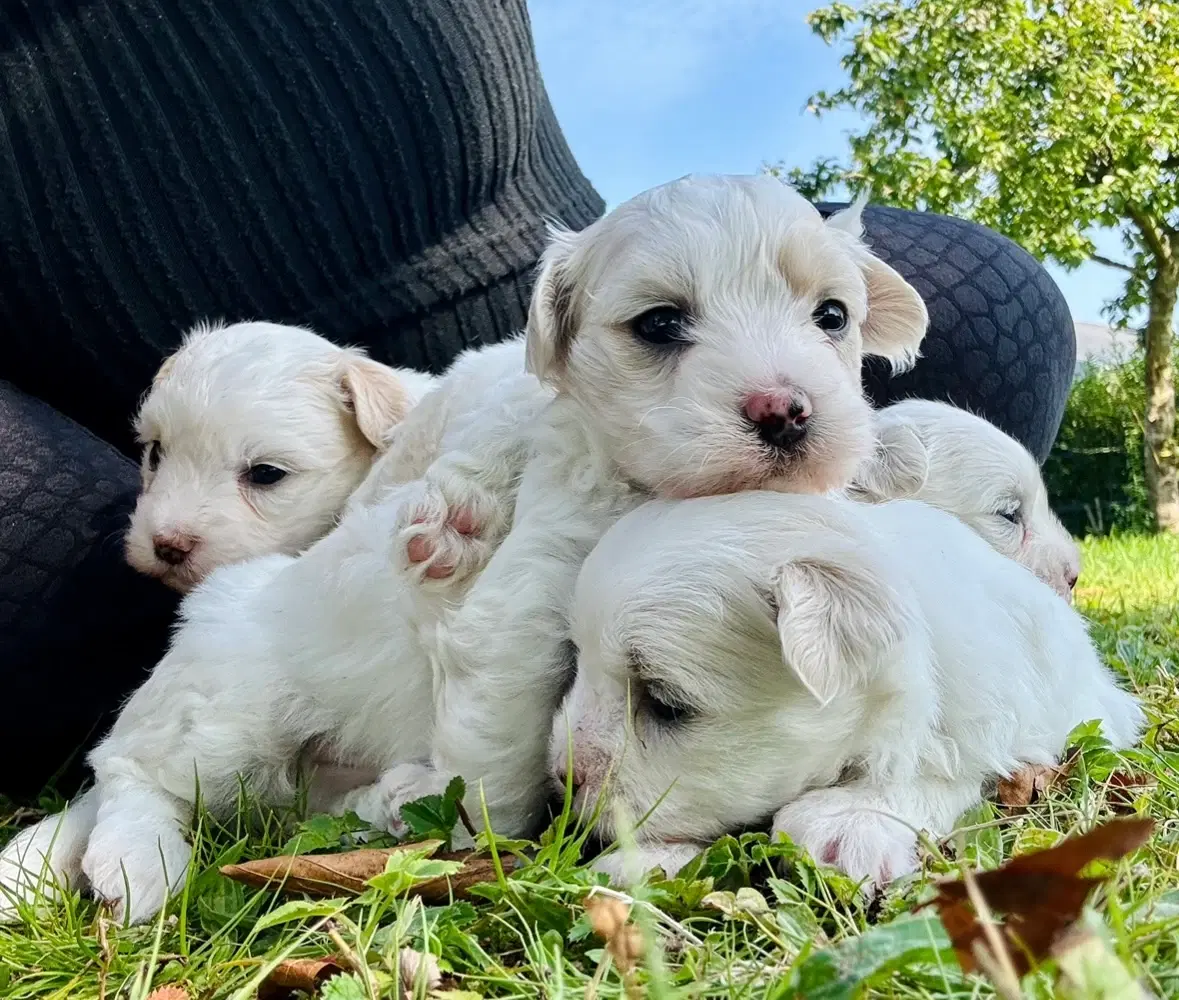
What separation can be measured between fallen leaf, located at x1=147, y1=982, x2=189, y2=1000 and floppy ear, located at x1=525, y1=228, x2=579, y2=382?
1365 millimetres

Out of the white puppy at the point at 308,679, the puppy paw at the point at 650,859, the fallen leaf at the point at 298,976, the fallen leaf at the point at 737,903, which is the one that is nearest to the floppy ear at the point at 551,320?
the white puppy at the point at 308,679

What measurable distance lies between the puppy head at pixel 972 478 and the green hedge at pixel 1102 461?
13.7m

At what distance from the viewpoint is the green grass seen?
122 centimetres

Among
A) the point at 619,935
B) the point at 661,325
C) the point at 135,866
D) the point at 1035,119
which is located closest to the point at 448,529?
the point at 661,325

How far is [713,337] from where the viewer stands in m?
2.02

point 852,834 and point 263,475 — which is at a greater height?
point 852,834

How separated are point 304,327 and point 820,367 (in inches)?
92.2

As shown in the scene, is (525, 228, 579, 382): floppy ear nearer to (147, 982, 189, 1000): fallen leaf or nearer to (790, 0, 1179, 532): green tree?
(147, 982, 189, 1000): fallen leaf

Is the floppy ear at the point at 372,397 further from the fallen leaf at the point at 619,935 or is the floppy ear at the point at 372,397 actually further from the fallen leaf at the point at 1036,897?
the fallen leaf at the point at 1036,897

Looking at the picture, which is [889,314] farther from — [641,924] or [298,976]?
[298,976]

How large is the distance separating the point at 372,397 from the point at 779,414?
1787mm

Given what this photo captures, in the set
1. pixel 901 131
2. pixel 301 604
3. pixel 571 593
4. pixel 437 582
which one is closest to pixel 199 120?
pixel 301 604

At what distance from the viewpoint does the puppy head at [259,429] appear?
3211 mm

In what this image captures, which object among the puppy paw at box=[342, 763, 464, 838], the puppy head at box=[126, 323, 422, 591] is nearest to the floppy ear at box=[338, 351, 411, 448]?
the puppy head at box=[126, 323, 422, 591]
